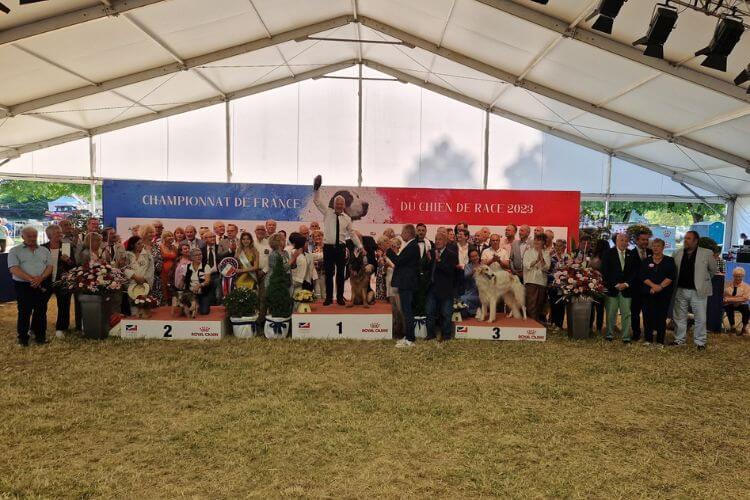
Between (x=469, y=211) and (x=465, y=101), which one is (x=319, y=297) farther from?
(x=465, y=101)

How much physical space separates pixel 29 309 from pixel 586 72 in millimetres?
10706

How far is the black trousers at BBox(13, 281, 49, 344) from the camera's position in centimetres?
611

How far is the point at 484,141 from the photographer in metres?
14.5

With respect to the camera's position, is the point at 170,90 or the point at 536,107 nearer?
the point at 170,90

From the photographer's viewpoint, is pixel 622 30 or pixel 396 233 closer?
pixel 622 30

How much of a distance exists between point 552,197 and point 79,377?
7846 millimetres

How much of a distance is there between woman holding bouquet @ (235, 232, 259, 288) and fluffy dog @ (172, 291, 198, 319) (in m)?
0.70

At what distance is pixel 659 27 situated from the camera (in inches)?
223

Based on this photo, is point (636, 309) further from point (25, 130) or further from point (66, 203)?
point (66, 203)

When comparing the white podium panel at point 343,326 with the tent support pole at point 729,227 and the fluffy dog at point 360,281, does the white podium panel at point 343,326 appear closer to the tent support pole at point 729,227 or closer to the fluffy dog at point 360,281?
the fluffy dog at point 360,281

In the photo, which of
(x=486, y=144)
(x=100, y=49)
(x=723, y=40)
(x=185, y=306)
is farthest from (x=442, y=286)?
(x=486, y=144)

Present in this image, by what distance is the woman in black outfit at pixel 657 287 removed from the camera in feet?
21.7

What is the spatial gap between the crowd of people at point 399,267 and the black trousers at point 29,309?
0.01m

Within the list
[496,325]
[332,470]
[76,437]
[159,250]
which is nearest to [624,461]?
[332,470]
